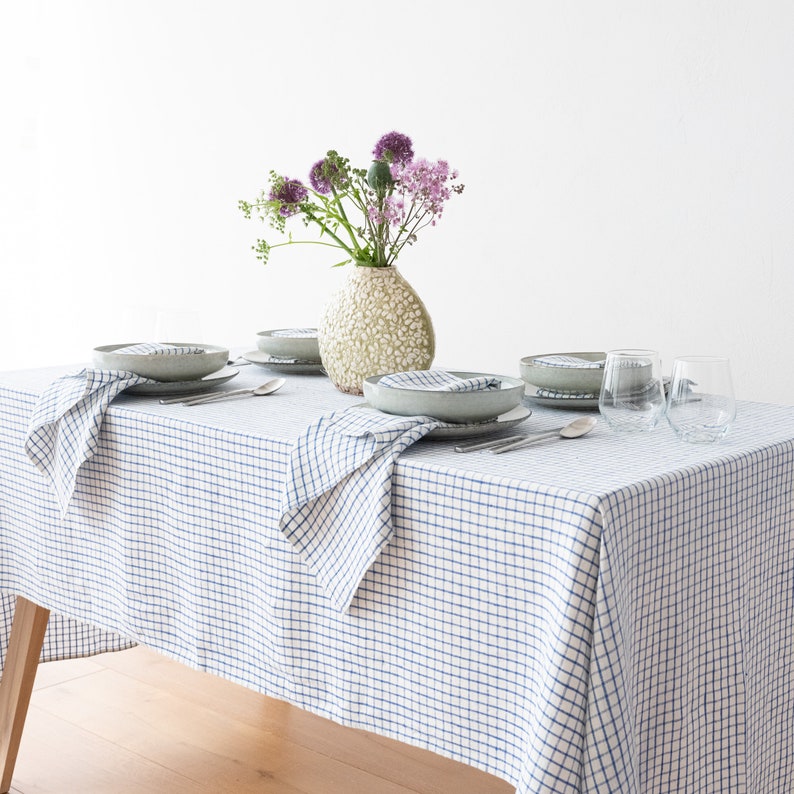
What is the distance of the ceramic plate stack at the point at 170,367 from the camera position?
1.71 metres

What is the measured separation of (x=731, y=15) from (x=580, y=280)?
0.76 m

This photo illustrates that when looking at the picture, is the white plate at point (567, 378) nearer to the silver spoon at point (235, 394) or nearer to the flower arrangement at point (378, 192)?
the flower arrangement at point (378, 192)

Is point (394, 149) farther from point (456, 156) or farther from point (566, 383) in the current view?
point (456, 156)

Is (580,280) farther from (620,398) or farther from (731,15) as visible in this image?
(620,398)

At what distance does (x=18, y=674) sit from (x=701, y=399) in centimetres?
133

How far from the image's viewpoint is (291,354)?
200 centimetres

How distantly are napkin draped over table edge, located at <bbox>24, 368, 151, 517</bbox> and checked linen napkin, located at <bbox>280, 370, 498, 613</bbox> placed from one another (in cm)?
44

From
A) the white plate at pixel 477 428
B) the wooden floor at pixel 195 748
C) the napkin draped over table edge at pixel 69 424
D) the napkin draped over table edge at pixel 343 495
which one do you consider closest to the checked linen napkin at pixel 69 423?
the napkin draped over table edge at pixel 69 424

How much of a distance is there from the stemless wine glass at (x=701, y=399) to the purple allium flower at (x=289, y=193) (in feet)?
2.31

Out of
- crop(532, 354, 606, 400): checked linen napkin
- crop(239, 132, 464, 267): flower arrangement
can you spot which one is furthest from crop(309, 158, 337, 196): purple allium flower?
crop(532, 354, 606, 400): checked linen napkin

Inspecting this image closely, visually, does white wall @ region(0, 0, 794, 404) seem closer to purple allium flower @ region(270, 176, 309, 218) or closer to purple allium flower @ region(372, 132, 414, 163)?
purple allium flower @ region(270, 176, 309, 218)

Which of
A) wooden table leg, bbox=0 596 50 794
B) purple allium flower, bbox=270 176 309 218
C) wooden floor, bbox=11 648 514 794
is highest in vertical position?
purple allium flower, bbox=270 176 309 218

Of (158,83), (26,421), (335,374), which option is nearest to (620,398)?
(335,374)

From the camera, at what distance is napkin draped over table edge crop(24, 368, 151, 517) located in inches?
63.9
